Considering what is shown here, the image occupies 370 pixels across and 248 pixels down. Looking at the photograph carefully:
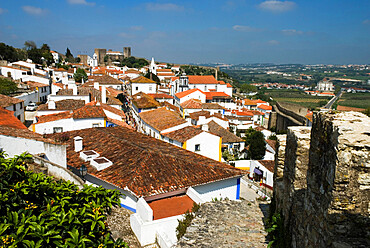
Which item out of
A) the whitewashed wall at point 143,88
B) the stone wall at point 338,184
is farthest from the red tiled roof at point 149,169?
the whitewashed wall at point 143,88

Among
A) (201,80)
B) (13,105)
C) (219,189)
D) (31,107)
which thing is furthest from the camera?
(201,80)

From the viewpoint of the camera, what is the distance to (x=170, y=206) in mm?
9719

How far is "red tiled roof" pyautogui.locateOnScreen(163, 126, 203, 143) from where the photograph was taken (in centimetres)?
2058

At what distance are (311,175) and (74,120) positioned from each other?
18.6 meters

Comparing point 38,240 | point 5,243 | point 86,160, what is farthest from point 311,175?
point 86,160

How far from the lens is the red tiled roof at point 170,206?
918cm

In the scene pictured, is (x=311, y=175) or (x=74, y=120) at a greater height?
(x=311, y=175)

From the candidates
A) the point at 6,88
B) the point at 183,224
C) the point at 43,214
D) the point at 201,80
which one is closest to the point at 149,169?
the point at 183,224

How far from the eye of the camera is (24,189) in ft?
16.7

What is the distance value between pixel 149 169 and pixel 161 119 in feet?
50.2

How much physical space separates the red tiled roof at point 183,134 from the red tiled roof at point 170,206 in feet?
32.9

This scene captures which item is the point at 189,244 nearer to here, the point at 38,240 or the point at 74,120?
the point at 38,240

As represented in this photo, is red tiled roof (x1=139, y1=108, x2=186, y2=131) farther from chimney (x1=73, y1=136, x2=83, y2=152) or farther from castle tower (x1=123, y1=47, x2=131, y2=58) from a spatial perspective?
castle tower (x1=123, y1=47, x2=131, y2=58)

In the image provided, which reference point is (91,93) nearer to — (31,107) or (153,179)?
(31,107)
